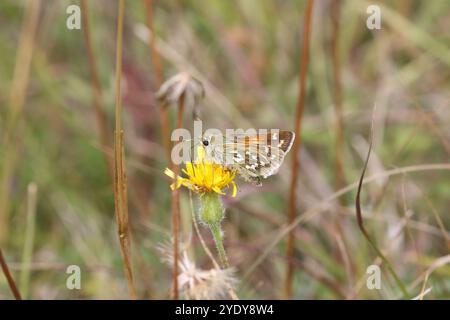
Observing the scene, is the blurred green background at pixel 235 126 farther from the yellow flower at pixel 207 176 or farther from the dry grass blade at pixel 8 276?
the yellow flower at pixel 207 176

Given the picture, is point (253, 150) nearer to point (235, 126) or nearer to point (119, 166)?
point (119, 166)

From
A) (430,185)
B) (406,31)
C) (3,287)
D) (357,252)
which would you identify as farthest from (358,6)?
(3,287)

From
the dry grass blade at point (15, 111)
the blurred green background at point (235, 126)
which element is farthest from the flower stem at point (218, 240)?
the dry grass blade at point (15, 111)

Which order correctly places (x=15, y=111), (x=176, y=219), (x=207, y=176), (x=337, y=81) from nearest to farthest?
(x=207, y=176)
(x=176, y=219)
(x=337, y=81)
(x=15, y=111)

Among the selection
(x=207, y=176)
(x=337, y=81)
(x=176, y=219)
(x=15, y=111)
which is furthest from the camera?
(x=15, y=111)

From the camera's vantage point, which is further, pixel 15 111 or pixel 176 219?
pixel 15 111

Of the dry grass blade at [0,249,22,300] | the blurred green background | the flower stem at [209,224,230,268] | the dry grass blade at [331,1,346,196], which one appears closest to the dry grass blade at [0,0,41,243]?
the blurred green background

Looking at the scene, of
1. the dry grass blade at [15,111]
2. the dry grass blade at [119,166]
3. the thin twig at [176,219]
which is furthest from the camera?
the dry grass blade at [15,111]

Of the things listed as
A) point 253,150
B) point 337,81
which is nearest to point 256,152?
point 253,150
